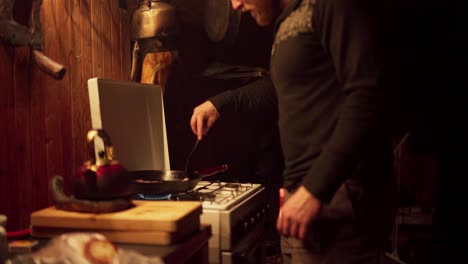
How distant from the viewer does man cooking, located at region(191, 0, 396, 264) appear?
120 cm

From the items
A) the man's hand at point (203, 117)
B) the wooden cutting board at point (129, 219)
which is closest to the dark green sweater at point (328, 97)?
the wooden cutting board at point (129, 219)

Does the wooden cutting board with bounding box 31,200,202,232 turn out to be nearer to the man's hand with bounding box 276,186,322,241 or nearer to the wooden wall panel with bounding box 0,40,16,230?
the man's hand with bounding box 276,186,322,241

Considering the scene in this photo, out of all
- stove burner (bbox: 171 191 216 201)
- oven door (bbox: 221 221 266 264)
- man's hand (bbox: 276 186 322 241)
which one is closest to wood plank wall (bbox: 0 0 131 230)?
stove burner (bbox: 171 191 216 201)

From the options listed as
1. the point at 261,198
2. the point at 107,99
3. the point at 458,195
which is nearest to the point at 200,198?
the point at 261,198

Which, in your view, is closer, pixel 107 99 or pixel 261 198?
pixel 107 99

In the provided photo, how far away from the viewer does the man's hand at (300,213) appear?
1.23 m

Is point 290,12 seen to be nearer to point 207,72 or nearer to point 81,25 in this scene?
point 81,25

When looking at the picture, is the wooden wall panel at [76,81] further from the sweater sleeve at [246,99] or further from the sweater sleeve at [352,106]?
the sweater sleeve at [352,106]

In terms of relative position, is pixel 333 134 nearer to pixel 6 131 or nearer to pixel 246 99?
pixel 246 99

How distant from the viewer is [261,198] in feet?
8.25

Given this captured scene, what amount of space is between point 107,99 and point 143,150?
1.36 feet

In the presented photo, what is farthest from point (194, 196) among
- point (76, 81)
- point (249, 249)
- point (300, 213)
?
point (300, 213)

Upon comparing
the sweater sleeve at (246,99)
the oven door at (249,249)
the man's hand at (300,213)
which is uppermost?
the sweater sleeve at (246,99)

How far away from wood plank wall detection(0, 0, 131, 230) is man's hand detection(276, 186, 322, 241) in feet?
4.10
